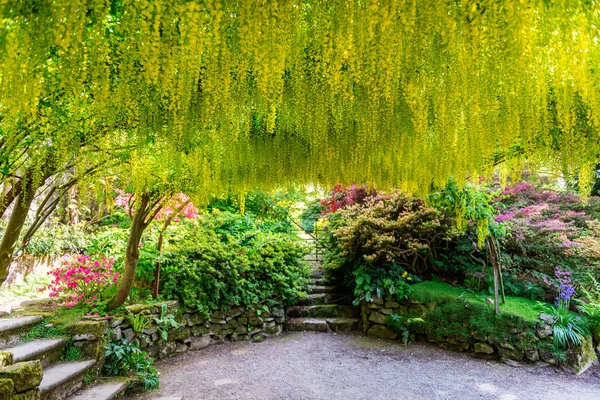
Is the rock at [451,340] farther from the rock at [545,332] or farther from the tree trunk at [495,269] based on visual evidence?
the rock at [545,332]

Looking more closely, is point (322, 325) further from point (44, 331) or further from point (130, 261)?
point (44, 331)

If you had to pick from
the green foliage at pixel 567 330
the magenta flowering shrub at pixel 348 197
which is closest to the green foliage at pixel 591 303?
the green foliage at pixel 567 330

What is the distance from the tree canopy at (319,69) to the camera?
96cm

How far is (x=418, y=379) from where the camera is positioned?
13.1ft

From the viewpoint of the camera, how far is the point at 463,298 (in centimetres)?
511

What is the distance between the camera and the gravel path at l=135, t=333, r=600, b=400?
357 centimetres

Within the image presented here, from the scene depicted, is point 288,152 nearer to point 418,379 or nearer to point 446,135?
point 446,135

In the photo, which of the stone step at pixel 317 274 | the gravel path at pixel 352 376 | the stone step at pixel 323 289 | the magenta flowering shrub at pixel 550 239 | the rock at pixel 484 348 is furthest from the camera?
the stone step at pixel 317 274

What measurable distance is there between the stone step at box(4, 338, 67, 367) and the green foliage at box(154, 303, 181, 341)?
1.12m

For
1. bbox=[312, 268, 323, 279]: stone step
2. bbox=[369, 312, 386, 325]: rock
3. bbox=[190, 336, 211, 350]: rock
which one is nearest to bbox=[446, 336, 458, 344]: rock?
bbox=[369, 312, 386, 325]: rock

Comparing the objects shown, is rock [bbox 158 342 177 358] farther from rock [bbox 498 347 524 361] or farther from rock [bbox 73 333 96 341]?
rock [bbox 498 347 524 361]

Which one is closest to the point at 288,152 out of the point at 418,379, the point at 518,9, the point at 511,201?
the point at 518,9

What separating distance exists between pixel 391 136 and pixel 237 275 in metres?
3.86

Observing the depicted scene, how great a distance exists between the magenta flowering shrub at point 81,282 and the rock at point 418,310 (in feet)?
13.0
